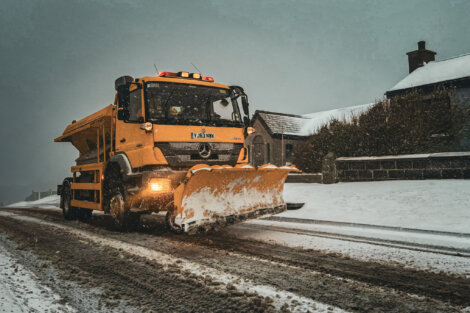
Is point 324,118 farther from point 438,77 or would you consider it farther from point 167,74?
point 167,74

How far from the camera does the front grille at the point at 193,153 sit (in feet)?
19.7

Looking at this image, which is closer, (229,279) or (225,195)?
(229,279)

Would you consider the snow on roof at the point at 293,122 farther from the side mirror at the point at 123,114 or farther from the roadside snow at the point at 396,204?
the side mirror at the point at 123,114

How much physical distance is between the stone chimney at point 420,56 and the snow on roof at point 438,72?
56 centimetres

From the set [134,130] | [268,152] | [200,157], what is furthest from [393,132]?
[268,152]

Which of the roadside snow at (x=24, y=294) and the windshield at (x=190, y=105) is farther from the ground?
the windshield at (x=190, y=105)

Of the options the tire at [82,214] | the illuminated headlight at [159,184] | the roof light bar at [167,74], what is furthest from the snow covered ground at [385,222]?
the tire at [82,214]

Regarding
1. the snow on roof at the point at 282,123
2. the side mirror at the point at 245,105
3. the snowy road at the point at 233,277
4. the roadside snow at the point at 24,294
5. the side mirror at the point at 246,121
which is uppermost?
the snow on roof at the point at 282,123

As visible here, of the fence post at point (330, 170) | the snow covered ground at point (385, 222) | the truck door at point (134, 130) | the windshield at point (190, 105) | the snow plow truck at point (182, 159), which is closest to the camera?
the snow covered ground at point (385, 222)

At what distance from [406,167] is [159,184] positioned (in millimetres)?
8111

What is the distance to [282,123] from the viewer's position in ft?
88.4

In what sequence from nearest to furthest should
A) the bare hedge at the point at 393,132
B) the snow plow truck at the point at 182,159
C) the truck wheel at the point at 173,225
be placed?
the truck wheel at the point at 173,225, the snow plow truck at the point at 182,159, the bare hedge at the point at 393,132

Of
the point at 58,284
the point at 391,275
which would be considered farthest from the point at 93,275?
the point at 391,275

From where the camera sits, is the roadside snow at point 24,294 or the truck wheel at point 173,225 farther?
the truck wheel at point 173,225
